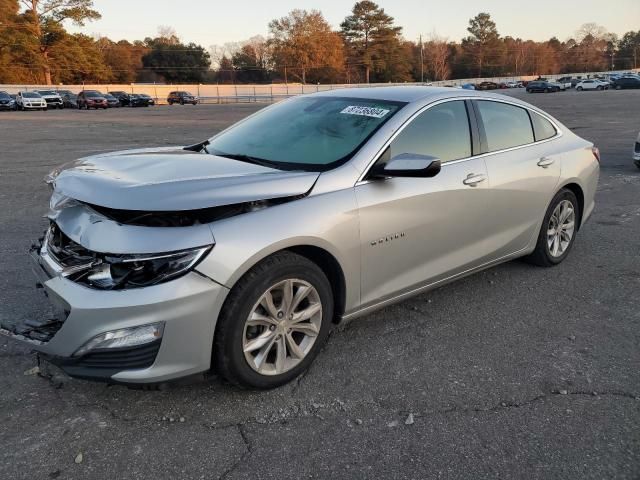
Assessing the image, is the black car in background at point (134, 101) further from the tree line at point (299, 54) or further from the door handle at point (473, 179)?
the door handle at point (473, 179)

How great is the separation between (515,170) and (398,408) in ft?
7.70

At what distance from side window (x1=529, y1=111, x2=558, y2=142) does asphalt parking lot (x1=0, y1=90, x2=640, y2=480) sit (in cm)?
143

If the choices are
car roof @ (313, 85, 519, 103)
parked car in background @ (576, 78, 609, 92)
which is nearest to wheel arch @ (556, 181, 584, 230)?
car roof @ (313, 85, 519, 103)

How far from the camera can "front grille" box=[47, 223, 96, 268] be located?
2.80 meters

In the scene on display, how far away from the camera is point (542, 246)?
491cm

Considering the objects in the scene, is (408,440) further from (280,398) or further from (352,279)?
(352,279)

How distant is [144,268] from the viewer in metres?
2.60

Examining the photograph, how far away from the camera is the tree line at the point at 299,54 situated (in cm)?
7006

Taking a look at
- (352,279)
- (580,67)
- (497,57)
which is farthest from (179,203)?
(580,67)

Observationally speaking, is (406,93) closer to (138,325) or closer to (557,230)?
(557,230)

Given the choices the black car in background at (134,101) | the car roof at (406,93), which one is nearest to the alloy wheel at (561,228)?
the car roof at (406,93)

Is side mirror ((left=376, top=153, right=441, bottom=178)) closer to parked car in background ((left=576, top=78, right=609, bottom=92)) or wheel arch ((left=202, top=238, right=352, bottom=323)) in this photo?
wheel arch ((left=202, top=238, right=352, bottom=323))

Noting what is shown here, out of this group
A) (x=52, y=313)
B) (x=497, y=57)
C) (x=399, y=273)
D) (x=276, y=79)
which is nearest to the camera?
(x=52, y=313)

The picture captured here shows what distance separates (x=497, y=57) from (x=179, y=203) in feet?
452
